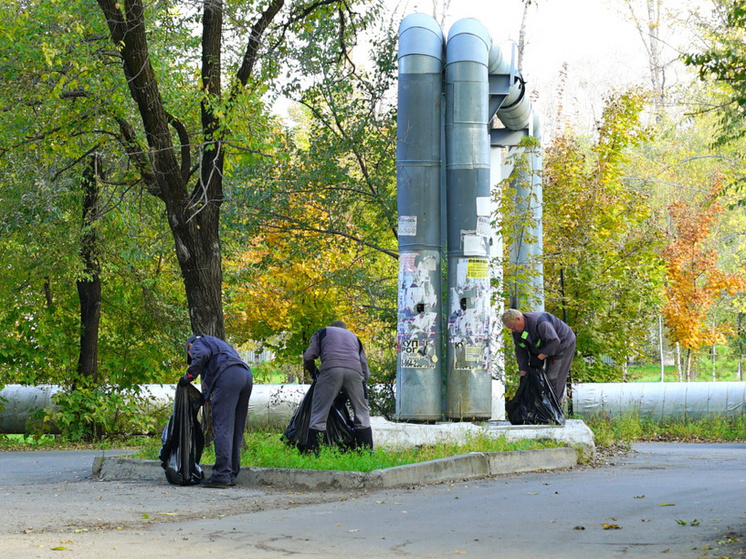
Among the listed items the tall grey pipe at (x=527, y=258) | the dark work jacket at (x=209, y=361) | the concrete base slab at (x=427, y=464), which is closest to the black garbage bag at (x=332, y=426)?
the concrete base slab at (x=427, y=464)

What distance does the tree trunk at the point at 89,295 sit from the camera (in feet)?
59.8

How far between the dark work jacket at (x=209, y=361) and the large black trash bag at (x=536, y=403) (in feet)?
14.9

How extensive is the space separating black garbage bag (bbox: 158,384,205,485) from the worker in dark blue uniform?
15 cm

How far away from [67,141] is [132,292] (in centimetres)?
718

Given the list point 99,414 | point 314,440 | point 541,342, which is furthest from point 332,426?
point 99,414

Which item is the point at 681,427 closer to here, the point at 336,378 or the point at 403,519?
the point at 336,378

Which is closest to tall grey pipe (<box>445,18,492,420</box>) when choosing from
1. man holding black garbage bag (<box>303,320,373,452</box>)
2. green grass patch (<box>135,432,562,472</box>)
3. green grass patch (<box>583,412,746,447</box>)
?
green grass patch (<box>135,432,562,472</box>)

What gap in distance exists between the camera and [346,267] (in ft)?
65.9

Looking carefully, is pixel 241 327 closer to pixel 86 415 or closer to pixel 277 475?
pixel 86 415

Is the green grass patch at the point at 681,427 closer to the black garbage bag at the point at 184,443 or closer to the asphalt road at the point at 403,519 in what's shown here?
the asphalt road at the point at 403,519

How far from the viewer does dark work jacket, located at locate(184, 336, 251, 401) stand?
977 cm

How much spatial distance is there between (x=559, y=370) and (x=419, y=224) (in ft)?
9.11

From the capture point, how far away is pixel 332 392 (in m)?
10.4

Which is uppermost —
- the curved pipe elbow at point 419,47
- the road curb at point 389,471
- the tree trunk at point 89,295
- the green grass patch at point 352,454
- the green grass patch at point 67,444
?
the curved pipe elbow at point 419,47
